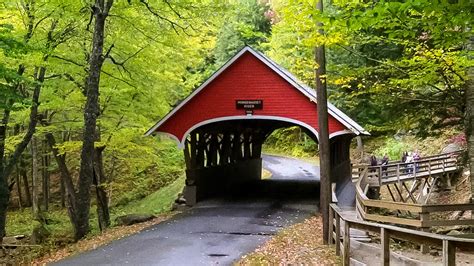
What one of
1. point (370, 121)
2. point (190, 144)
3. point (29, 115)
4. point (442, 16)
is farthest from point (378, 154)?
point (442, 16)

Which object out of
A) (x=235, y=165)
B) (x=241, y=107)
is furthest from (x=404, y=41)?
(x=235, y=165)

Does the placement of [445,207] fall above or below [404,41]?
below

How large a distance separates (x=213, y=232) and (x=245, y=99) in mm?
6017

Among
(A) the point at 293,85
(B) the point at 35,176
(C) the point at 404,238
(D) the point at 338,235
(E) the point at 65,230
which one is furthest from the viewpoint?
(E) the point at 65,230

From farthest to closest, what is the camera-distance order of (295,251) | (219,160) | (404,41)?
(219,160), (295,251), (404,41)

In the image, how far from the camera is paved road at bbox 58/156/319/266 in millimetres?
9766

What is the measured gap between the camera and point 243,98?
1698 centimetres

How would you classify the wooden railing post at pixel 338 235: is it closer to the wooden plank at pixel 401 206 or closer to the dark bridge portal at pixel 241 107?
the wooden plank at pixel 401 206

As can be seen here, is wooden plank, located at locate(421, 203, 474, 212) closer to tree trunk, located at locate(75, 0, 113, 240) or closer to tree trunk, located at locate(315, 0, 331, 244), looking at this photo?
tree trunk, located at locate(315, 0, 331, 244)

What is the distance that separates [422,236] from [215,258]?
5493 millimetres

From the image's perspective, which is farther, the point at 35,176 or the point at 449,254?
the point at 35,176

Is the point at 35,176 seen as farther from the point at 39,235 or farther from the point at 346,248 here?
the point at 346,248

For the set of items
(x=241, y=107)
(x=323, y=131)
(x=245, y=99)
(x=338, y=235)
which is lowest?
(x=338, y=235)

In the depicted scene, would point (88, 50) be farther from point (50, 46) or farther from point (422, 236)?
point (422, 236)
